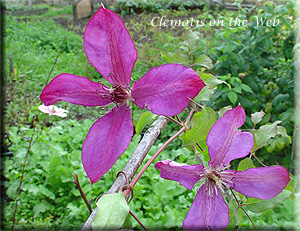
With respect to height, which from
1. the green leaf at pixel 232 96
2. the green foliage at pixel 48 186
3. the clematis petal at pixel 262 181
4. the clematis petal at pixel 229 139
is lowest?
the green foliage at pixel 48 186

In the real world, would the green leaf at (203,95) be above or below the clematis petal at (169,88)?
below

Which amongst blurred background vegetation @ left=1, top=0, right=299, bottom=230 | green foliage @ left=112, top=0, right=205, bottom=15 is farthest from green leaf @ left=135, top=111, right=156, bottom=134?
green foliage @ left=112, top=0, right=205, bottom=15

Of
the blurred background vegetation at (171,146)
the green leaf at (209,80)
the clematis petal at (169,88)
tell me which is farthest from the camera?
the blurred background vegetation at (171,146)

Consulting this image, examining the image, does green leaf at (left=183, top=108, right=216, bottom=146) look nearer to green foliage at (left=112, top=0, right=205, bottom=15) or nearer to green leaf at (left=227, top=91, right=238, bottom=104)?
green leaf at (left=227, top=91, right=238, bottom=104)

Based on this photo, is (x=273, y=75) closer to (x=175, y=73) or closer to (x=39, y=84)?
(x=175, y=73)

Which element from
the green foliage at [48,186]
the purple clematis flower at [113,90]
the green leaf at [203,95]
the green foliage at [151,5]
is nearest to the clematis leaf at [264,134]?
the green leaf at [203,95]

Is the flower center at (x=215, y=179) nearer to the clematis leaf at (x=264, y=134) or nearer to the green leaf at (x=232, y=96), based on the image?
the clematis leaf at (x=264, y=134)

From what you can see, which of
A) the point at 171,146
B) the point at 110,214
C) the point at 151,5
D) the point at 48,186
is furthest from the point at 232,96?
the point at 151,5

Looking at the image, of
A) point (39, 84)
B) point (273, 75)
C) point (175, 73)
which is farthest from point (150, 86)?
point (39, 84)
